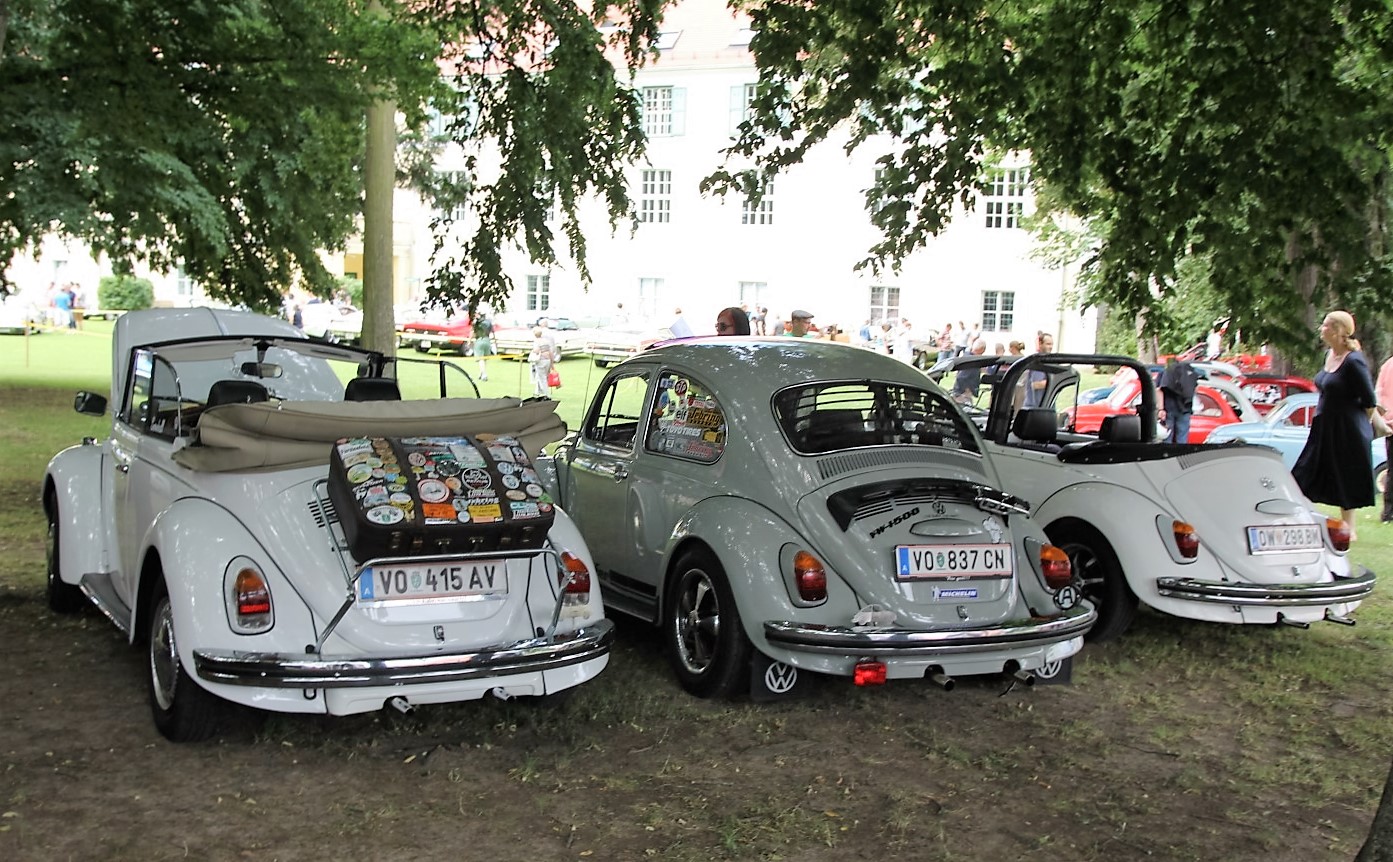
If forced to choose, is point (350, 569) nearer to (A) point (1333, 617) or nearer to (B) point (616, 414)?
(B) point (616, 414)

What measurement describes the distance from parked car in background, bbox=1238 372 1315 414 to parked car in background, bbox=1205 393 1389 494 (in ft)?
4.88

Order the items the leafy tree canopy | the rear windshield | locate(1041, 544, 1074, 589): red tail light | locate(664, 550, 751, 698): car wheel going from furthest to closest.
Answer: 1. the leafy tree canopy
2. the rear windshield
3. locate(1041, 544, 1074, 589): red tail light
4. locate(664, 550, 751, 698): car wheel

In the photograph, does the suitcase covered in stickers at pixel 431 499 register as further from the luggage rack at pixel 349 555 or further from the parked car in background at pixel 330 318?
the parked car in background at pixel 330 318

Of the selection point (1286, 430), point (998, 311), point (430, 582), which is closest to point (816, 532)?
point (430, 582)

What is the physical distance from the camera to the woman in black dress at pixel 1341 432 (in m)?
10.2

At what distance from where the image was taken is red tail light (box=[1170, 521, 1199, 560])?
24.5 ft

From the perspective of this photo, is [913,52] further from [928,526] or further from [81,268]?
[81,268]

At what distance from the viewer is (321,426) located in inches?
A: 224

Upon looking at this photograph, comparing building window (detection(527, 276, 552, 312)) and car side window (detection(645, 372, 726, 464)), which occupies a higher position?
building window (detection(527, 276, 552, 312))

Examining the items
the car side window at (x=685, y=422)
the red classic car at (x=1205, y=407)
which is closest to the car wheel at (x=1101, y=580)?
the car side window at (x=685, y=422)

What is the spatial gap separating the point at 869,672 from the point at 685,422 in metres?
1.87

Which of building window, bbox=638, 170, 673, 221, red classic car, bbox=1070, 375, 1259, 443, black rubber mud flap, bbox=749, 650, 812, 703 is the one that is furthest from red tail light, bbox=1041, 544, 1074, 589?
building window, bbox=638, 170, 673, 221

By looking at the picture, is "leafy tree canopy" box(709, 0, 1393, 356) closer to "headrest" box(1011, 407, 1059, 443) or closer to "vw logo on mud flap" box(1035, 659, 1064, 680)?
"headrest" box(1011, 407, 1059, 443)

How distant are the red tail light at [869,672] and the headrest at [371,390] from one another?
2.73 meters
